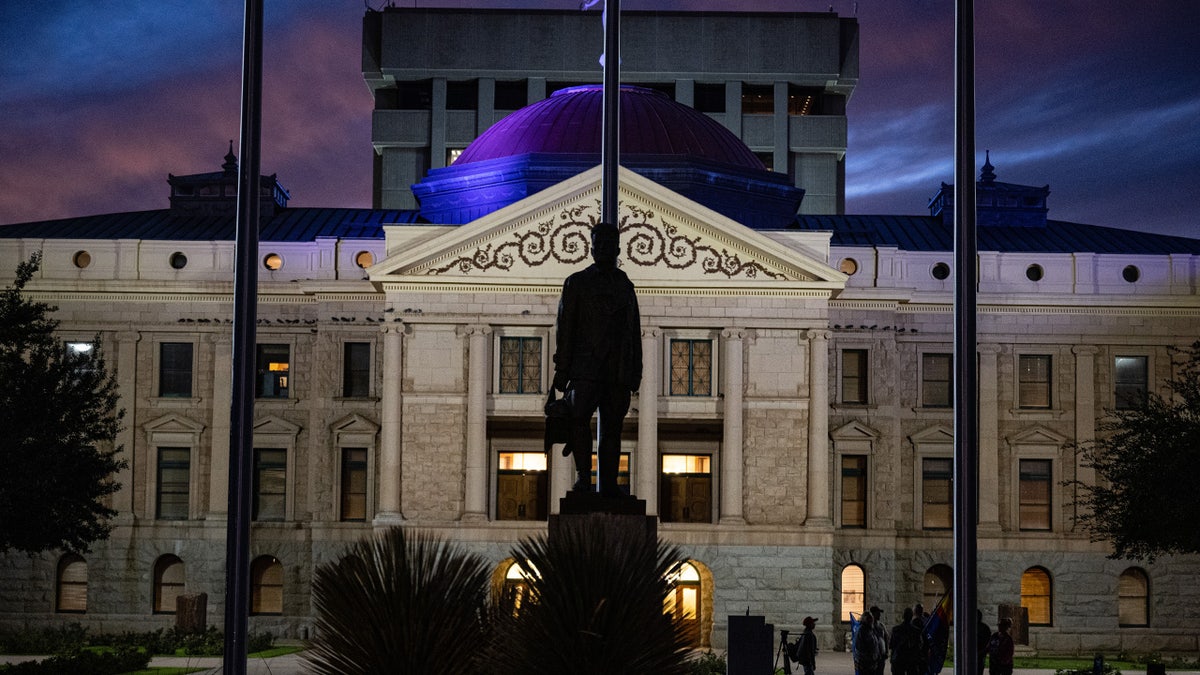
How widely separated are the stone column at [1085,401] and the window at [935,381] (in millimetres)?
4209

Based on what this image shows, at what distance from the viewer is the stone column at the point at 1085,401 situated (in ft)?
171

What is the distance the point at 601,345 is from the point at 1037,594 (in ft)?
134

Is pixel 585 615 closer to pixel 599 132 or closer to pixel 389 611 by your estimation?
pixel 389 611

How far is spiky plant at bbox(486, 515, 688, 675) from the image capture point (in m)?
8.88

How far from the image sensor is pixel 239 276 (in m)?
16.1

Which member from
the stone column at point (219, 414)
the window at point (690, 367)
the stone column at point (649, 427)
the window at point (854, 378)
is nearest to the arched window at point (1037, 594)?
the window at point (854, 378)

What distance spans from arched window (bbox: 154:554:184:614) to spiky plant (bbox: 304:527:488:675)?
147 feet

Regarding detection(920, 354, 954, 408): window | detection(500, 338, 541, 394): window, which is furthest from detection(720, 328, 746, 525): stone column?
detection(920, 354, 954, 408): window

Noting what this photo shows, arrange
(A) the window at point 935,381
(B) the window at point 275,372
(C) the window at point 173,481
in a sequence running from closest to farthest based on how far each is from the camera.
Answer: (C) the window at point 173,481, (A) the window at point 935,381, (B) the window at point 275,372

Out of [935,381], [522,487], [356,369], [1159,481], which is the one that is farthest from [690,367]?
[1159,481]

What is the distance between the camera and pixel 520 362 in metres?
49.5

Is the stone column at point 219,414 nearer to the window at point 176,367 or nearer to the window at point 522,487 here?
the window at point 176,367

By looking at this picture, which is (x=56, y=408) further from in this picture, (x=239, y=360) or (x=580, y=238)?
(x=239, y=360)

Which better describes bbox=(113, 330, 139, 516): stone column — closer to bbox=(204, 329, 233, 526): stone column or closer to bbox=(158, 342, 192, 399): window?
bbox=(158, 342, 192, 399): window
